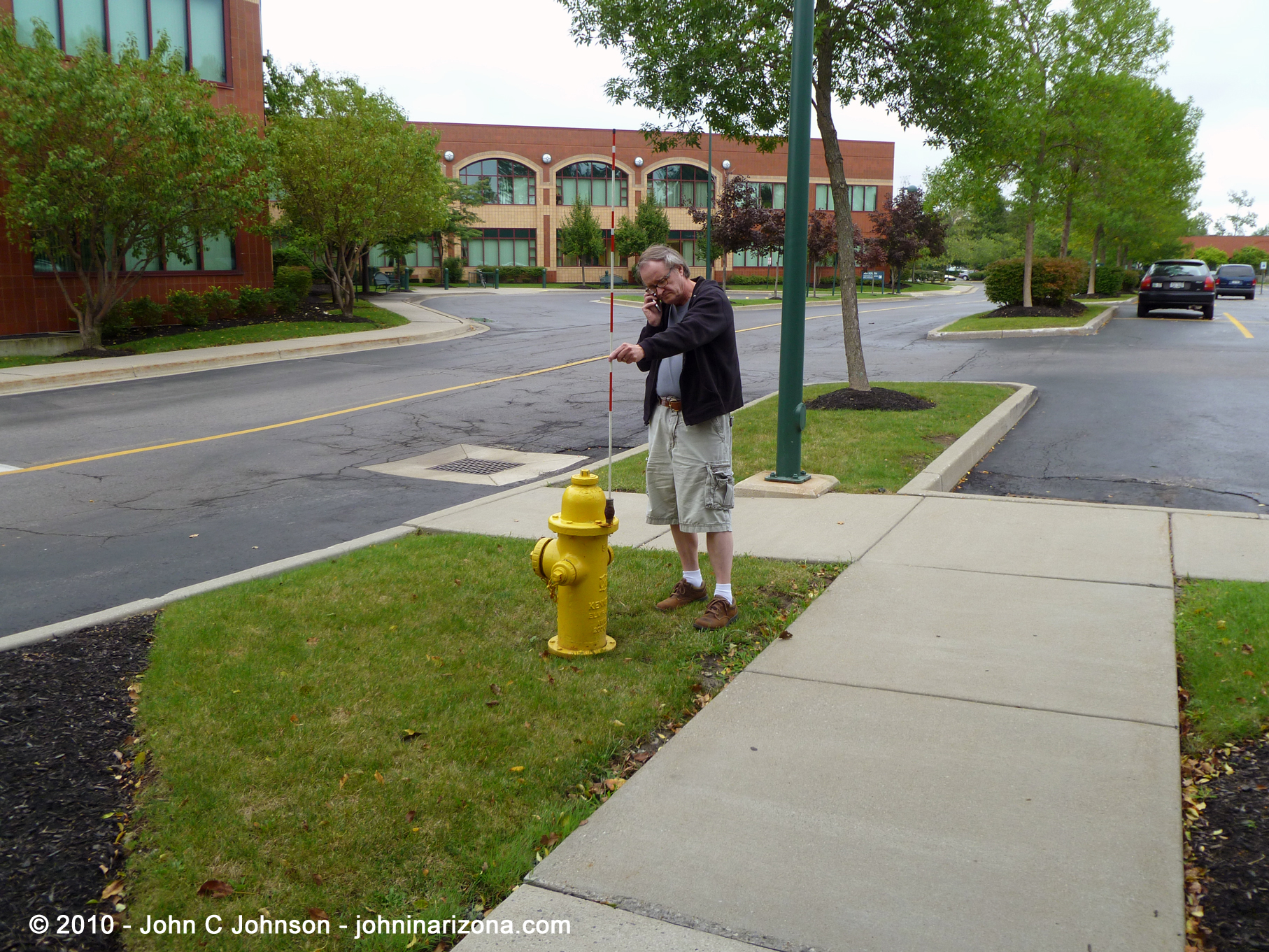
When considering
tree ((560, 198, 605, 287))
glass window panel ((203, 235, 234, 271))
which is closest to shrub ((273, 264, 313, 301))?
glass window panel ((203, 235, 234, 271))

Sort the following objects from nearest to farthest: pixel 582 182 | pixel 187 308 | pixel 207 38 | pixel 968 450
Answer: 1. pixel 968 450
2. pixel 187 308
3. pixel 207 38
4. pixel 582 182

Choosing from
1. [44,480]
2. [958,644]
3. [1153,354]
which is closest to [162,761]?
[958,644]

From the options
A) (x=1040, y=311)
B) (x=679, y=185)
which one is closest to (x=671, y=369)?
(x=1040, y=311)

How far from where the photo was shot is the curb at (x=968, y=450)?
822cm

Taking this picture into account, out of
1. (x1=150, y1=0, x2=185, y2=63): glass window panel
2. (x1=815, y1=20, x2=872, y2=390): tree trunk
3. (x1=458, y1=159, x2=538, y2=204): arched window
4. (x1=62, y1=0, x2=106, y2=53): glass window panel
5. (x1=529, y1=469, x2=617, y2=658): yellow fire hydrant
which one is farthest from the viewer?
(x1=458, y1=159, x2=538, y2=204): arched window

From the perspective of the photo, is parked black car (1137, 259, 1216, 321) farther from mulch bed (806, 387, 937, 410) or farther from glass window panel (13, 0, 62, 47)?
glass window panel (13, 0, 62, 47)

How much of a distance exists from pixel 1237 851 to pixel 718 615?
2.52 m

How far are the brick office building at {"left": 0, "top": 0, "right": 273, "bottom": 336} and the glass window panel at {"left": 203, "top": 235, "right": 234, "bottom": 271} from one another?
0.02m

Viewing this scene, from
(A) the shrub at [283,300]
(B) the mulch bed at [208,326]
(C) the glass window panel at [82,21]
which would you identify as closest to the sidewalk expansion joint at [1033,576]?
Answer: (B) the mulch bed at [208,326]

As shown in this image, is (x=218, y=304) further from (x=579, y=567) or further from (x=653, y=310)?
(x=579, y=567)

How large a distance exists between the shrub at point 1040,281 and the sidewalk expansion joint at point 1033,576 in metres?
24.9

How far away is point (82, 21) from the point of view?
21156mm

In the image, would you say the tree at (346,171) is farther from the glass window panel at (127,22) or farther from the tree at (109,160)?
the tree at (109,160)

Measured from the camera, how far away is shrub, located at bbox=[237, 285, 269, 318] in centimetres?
2444
